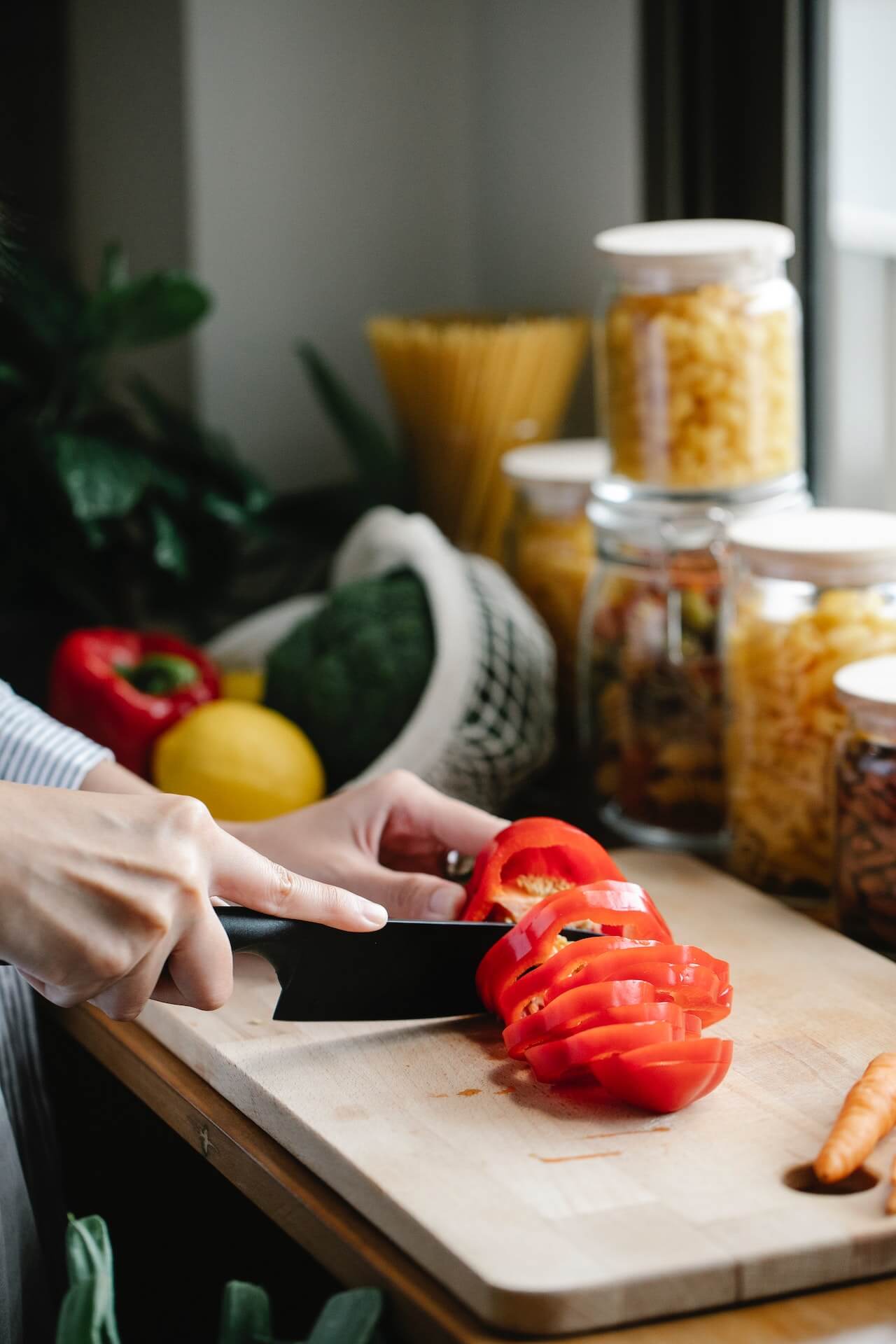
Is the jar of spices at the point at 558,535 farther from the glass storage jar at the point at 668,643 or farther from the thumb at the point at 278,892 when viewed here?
the thumb at the point at 278,892

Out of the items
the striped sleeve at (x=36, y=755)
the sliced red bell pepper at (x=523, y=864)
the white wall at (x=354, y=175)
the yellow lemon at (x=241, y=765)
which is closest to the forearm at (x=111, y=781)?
the striped sleeve at (x=36, y=755)

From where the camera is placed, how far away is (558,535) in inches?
55.6

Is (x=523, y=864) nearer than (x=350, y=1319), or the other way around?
(x=350, y=1319)

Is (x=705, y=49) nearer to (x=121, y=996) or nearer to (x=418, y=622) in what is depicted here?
(x=418, y=622)

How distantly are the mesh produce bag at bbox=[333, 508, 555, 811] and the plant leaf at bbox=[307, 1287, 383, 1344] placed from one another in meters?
0.60

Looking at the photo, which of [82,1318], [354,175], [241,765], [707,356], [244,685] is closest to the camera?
[82,1318]

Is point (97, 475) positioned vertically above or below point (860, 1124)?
above

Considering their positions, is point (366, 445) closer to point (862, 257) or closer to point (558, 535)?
point (558, 535)

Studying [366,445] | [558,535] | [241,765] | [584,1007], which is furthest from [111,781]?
[366,445]

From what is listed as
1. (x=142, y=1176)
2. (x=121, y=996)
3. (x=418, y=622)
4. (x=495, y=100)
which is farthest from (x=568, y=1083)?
(x=495, y=100)

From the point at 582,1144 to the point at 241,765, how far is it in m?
0.57

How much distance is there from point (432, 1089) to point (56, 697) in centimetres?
79

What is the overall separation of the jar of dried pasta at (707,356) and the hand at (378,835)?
1.11ft

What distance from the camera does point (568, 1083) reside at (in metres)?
0.80
